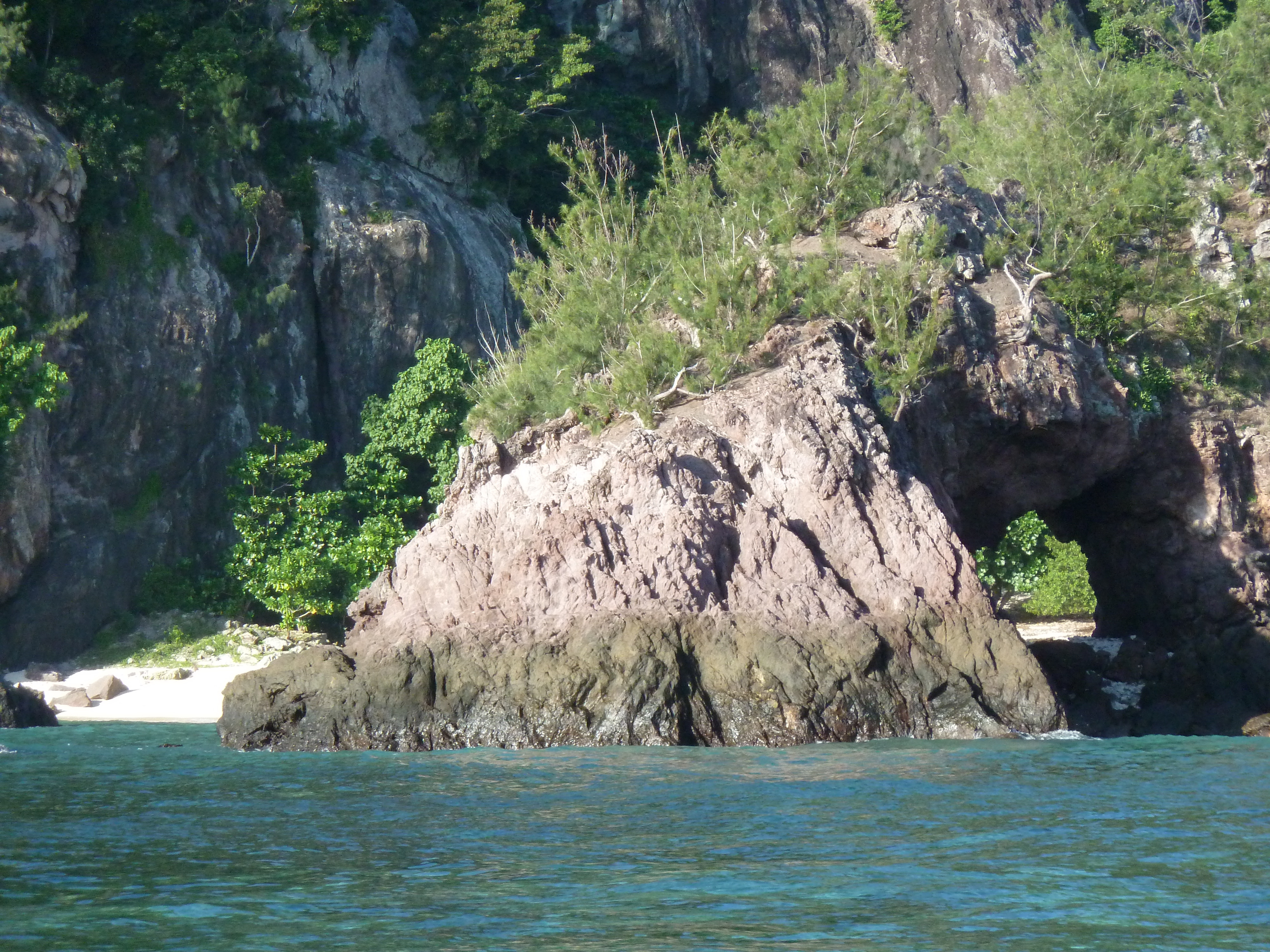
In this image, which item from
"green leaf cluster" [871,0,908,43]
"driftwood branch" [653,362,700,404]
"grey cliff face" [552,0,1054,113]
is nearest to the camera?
"driftwood branch" [653,362,700,404]

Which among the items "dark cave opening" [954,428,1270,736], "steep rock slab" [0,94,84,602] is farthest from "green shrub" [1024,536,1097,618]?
"steep rock slab" [0,94,84,602]

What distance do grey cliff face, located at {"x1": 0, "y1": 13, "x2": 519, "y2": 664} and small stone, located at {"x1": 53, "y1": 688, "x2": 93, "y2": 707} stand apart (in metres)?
3.44

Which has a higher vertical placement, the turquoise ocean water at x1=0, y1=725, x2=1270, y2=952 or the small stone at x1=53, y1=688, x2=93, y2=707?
the small stone at x1=53, y1=688, x2=93, y2=707

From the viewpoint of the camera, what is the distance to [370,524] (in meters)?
28.5

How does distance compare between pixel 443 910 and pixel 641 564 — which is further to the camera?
pixel 641 564

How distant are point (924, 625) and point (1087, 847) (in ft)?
25.0

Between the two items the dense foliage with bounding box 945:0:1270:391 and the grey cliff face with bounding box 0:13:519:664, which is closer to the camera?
the dense foliage with bounding box 945:0:1270:391

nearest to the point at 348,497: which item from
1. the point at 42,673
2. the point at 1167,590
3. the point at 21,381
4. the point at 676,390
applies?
the point at 42,673

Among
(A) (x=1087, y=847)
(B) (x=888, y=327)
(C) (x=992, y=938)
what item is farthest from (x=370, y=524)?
(C) (x=992, y=938)

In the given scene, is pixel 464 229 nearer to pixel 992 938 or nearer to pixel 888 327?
pixel 888 327

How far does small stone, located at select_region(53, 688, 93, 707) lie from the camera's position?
74.1ft

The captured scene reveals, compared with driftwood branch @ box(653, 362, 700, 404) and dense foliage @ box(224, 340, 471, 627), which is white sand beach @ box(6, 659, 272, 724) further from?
driftwood branch @ box(653, 362, 700, 404)

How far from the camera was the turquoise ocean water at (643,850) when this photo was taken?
8.35 m

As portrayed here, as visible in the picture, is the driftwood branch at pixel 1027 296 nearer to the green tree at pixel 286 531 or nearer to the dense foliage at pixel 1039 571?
the green tree at pixel 286 531
